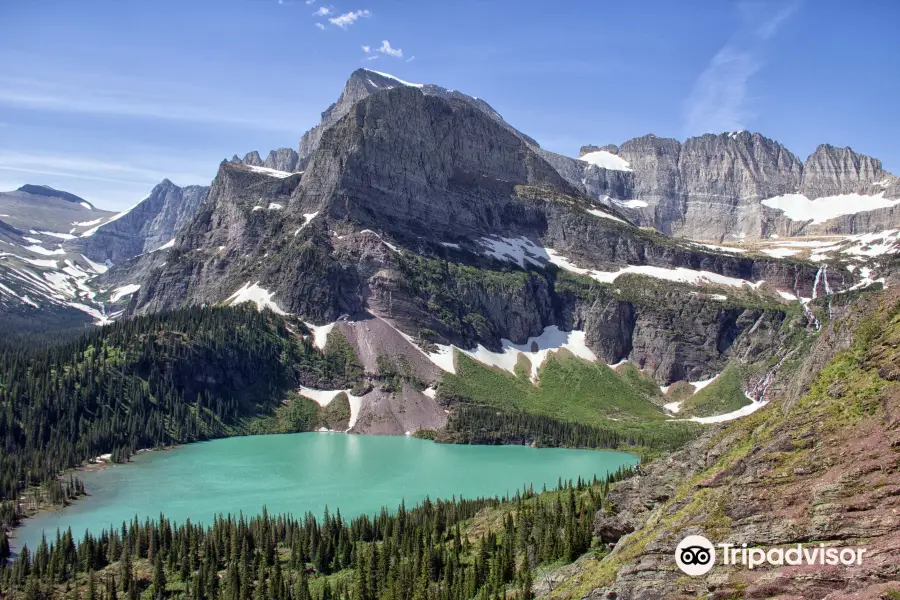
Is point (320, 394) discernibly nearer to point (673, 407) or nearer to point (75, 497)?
point (75, 497)

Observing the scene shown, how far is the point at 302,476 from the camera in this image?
112 m

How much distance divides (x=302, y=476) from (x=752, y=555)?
9394 centimetres

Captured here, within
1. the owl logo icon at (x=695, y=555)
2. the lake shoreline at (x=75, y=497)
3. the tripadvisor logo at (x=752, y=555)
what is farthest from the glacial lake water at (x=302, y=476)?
the tripadvisor logo at (x=752, y=555)

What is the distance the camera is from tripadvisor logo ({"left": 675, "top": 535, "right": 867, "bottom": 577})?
23.4 metres

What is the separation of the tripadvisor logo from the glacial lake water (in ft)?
220

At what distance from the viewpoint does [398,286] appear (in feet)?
646

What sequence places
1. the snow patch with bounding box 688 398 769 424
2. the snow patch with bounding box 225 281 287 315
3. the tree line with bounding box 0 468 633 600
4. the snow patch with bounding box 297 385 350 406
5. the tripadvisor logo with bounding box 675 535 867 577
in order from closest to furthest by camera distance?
the tripadvisor logo with bounding box 675 535 867 577 → the tree line with bounding box 0 468 633 600 → the snow patch with bounding box 297 385 350 406 → the snow patch with bounding box 688 398 769 424 → the snow patch with bounding box 225 281 287 315

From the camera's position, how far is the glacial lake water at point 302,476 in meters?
91.6

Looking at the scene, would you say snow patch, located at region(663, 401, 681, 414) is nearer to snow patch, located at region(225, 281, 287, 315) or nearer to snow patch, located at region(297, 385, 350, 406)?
snow patch, located at region(297, 385, 350, 406)

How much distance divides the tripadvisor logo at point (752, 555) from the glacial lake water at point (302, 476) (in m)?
67.0

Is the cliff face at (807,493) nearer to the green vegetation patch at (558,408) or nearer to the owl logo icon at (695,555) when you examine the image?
the owl logo icon at (695,555)

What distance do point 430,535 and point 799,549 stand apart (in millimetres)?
50630

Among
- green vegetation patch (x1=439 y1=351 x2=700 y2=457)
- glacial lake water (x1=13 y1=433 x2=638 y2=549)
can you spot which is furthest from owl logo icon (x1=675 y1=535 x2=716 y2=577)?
green vegetation patch (x1=439 y1=351 x2=700 y2=457)

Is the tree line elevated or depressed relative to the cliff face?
depressed
